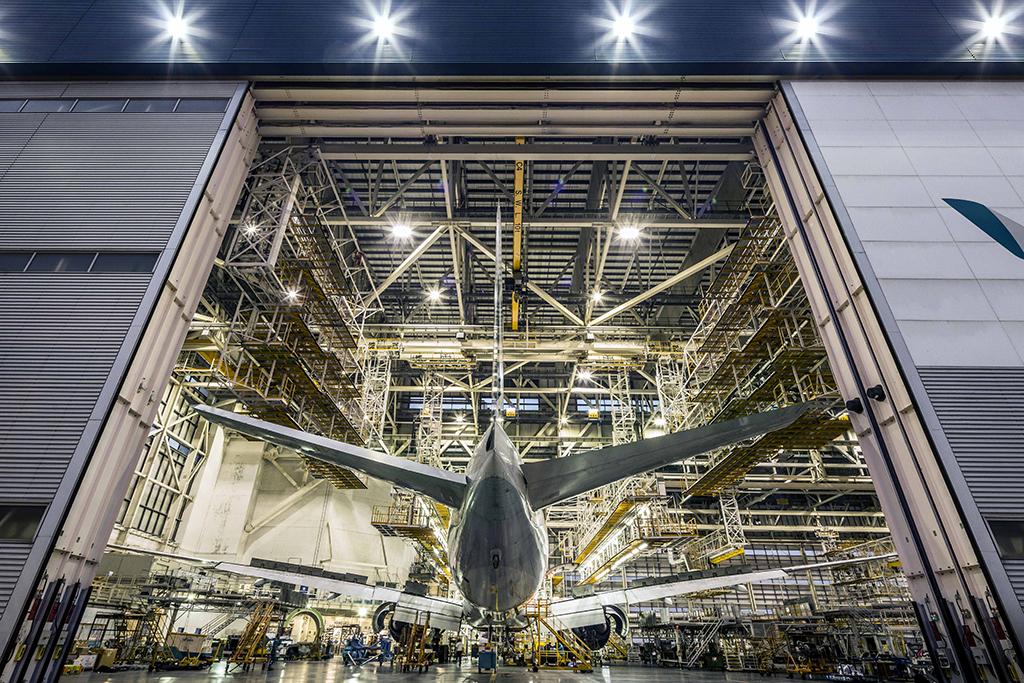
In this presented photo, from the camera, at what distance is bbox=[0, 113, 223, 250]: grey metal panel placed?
40.3 feet

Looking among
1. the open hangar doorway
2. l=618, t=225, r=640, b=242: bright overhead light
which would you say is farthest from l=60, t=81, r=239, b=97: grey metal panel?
A: l=618, t=225, r=640, b=242: bright overhead light

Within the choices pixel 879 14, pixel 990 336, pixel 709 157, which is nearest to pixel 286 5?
pixel 709 157

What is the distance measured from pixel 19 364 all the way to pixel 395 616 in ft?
44.0

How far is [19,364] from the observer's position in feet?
34.7

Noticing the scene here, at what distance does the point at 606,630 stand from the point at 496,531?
1570 cm

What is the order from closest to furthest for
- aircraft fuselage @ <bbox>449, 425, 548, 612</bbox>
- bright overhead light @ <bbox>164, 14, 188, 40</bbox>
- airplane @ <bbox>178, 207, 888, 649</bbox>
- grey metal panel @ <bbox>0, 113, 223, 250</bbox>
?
airplane @ <bbox>178, 207, 888, 649</bbox> → aircraft fuselage @ <bbox>449, 425, 548, 612</bbox> → grey metal panel @ <bbox>0, 113, 223, 250</bbox> → bright overhead light @ <bbox>164, 14, 188, 40</bbox>

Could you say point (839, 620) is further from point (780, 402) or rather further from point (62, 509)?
point (62, 509)

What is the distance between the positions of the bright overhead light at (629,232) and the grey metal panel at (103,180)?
14.7 meters

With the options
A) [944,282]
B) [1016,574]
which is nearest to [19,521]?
[1016,574]

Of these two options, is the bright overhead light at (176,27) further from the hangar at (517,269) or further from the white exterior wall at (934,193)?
the white exterior wall at (934,193)

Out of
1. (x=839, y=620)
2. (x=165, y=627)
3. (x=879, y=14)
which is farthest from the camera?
(x=165, y=627)

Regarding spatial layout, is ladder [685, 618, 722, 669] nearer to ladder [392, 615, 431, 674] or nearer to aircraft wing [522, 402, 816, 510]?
ladder [392, 615, 431, 674]

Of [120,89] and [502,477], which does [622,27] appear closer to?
[502,477]

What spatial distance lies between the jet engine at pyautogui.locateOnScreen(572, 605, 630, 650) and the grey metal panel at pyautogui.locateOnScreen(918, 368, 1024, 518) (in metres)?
14.1
